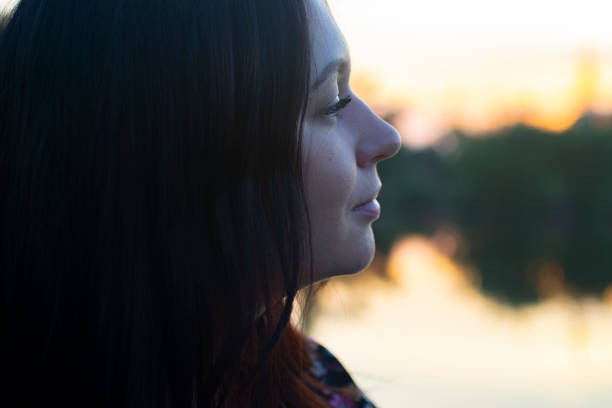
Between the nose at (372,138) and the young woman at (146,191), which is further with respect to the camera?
the nose at (372,138)

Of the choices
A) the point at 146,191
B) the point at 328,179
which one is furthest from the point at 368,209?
the point at 146,191

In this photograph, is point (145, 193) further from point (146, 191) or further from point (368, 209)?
point (368, 209)

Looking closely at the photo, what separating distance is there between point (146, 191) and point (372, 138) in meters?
0.35

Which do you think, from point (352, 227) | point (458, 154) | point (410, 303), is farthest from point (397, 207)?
point (352, 227)

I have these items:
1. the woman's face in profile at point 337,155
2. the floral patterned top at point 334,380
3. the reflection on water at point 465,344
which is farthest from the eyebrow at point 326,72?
the reflection on water at point 465,344

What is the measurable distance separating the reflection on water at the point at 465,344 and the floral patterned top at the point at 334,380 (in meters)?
2.09

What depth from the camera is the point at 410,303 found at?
304 inches

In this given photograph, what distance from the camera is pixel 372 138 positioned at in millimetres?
1013

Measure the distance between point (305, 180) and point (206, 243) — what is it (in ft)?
0.56

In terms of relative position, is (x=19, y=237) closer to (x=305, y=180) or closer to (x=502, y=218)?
(x=305, y=180)

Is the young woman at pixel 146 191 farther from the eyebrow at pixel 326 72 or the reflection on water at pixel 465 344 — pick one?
the reflection on water at pixel 465 344

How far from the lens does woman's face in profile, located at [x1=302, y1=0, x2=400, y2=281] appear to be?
0.95 m

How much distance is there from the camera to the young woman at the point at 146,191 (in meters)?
0.87

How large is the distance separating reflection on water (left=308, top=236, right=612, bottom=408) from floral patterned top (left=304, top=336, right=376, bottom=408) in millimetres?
2087
